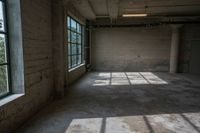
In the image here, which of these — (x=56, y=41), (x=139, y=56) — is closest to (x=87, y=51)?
(x=139, y=56)

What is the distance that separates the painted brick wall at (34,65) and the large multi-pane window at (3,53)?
0.96ft

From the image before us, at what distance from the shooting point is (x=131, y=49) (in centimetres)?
1005

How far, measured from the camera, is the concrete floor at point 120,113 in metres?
2.94

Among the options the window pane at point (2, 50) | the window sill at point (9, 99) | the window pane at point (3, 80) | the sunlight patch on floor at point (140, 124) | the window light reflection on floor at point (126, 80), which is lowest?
the sunlight patch on floor at point (140, 124)

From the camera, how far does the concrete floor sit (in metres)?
2.94

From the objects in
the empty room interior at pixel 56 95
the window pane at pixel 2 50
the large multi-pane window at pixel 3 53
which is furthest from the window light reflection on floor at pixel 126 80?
the window pane at pixel 2 50

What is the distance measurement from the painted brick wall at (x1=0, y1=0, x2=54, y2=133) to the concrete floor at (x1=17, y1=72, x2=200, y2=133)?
24 cm

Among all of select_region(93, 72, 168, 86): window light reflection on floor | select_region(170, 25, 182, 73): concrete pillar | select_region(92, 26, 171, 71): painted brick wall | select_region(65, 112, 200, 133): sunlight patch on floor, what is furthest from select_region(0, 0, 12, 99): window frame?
select_region(170, 25, 182, 73): concrete pillar

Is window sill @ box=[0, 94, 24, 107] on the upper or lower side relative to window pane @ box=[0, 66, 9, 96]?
lower

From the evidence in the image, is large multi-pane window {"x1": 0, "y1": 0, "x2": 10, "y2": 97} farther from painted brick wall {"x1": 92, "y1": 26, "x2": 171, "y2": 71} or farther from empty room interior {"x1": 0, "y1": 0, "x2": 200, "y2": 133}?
painted brick wall {"x1": 92, "y1": 26, "x2": 171, "y2": 71}

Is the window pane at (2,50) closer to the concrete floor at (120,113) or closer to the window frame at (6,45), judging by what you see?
the window frame at (6,45)

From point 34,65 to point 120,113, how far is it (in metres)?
2.12

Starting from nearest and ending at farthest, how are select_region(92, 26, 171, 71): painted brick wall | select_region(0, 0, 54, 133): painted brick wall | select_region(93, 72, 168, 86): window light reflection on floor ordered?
select_region(0, 0, 54, 133): painted brick wall, select_region(93, 72, 168, 86): window light reflection on floor, select_region(92, 26, 171, 71): painted brick wall

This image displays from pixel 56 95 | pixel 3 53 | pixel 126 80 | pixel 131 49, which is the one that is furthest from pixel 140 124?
pixel 131 49
